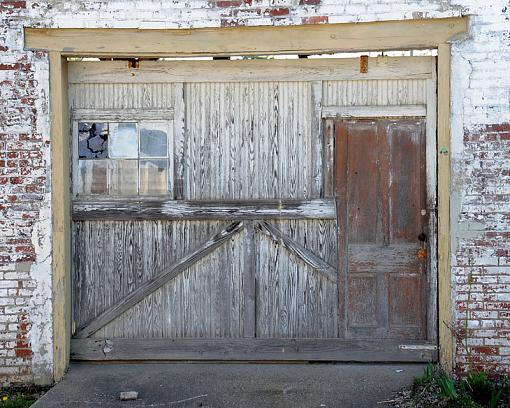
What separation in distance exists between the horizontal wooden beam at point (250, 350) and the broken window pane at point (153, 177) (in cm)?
133

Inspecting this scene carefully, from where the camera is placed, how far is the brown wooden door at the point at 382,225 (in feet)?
19.6

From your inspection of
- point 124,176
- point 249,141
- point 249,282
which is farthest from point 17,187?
point 249,282

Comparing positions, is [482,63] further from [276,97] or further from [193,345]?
[193,345]

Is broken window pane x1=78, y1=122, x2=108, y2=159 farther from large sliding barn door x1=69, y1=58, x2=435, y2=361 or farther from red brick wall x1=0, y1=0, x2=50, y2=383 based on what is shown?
red brick wall x1=0, y1=0, x2=50, y2=383

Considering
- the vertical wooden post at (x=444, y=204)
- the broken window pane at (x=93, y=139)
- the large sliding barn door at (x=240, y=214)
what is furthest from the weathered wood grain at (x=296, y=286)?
the broken window pane at (x=93, y=139)

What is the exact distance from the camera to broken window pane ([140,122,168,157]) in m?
6.14

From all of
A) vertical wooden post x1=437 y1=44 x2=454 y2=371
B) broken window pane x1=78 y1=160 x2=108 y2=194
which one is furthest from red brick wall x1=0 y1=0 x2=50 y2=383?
vertical wooden post x1=437 y1=44 x2=454 y2=371

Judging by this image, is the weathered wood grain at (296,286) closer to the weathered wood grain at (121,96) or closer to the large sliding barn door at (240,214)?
the large sliding barn door at (240,214)

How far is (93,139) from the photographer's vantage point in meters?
6.18

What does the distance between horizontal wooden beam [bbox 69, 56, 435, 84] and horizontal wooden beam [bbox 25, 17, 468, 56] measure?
0.65ft

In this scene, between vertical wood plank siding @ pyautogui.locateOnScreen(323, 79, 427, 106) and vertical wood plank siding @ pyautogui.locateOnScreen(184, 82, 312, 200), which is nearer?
vertical wood plank siding @ pyautogui.locateOnScreen(323, 79, 427, 106)

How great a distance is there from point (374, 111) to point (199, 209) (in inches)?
68.2

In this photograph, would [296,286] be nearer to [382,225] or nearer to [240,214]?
[240,214]

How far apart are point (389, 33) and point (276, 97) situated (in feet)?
3.59
